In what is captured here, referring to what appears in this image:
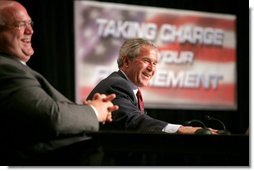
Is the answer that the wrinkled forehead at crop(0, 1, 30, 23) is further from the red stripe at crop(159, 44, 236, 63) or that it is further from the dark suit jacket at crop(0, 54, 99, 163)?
the red stripe at crop(159, 44, 236, 63)

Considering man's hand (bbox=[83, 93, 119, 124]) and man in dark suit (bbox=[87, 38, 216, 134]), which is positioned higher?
man's hand (bbox=[83, 93, 119, 124])

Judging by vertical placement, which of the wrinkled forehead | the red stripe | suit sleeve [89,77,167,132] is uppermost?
the wrinkled forehead

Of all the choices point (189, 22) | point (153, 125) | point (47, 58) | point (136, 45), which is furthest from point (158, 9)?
point (153, 125)

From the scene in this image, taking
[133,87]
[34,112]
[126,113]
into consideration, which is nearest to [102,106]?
[34,112]

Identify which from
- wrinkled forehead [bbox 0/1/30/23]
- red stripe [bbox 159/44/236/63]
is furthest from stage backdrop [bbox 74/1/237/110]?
wrinkled forehead [bbox 0/1/30/23]

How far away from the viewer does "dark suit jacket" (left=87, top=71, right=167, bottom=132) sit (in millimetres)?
2387

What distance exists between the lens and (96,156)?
5.05 feet

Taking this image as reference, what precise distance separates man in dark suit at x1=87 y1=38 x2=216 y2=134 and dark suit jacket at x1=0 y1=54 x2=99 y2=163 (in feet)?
2.56

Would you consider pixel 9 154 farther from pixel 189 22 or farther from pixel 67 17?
pixel 189 22

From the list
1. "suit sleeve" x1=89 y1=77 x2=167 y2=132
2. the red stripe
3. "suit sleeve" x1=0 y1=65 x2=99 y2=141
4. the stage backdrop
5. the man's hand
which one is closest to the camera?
"suit sleeve" x1=0 y1=65 x2=99 y2=141

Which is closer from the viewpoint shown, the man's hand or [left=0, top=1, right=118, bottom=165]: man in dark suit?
[left=0, top=1, right=118, bottom=165]: man in dark suit

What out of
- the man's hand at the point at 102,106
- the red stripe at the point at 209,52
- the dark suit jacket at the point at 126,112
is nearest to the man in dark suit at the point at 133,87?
the dark suit jacket at the point at 126,112

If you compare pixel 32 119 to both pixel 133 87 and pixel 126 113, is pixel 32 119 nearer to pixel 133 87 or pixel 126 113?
pixel 126 113

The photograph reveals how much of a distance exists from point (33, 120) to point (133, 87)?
1162 millimetres
